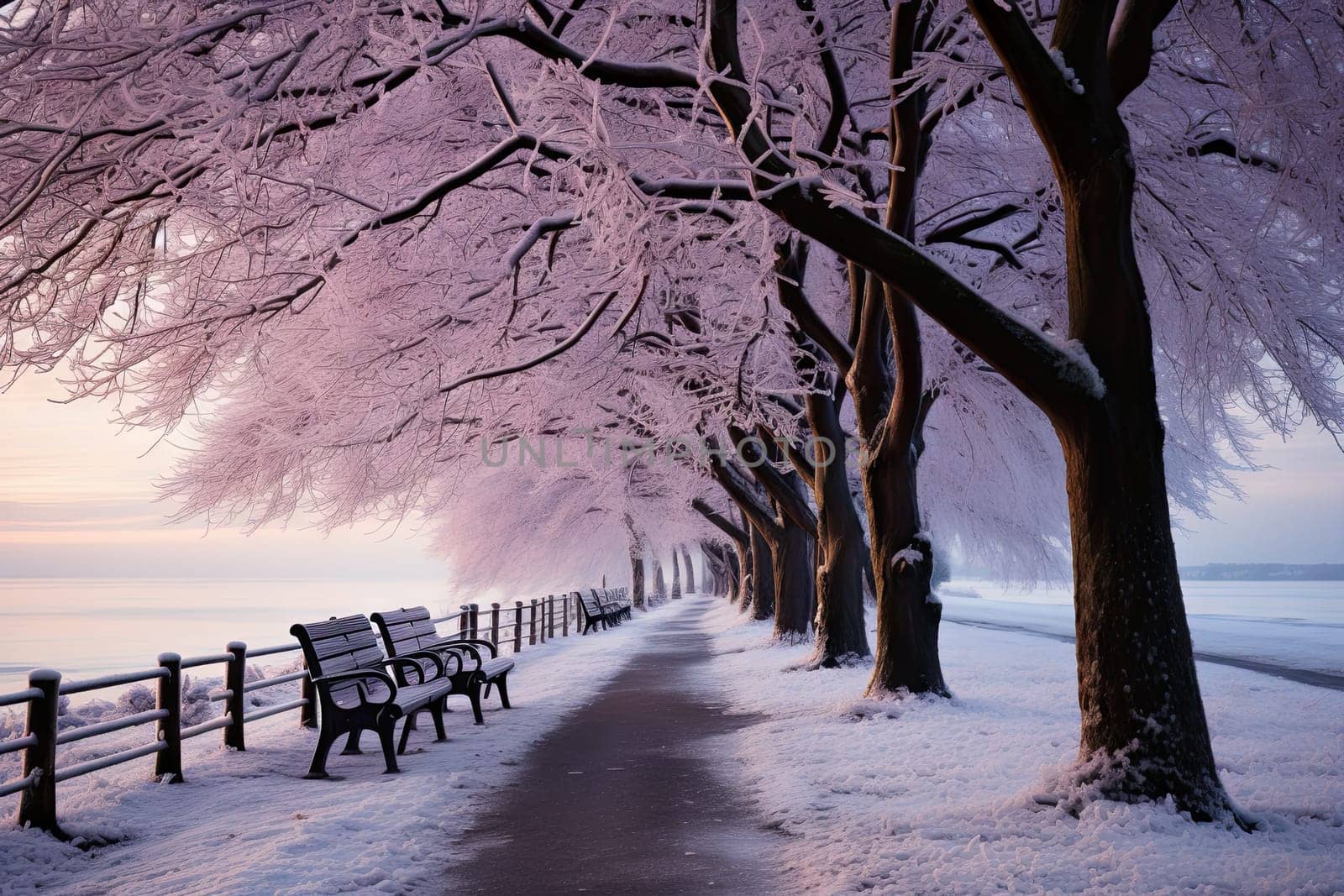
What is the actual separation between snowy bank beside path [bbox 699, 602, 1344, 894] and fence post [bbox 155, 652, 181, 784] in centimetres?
429

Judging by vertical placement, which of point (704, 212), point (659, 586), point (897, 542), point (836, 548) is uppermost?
point (704, 212)

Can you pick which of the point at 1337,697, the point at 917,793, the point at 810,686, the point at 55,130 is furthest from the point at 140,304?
the point at 1337,697

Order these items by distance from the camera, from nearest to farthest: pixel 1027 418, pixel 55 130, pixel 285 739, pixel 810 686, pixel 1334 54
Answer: pixel 55 130 → pixel 1334 54 → pixel 285 739 → pixel 810 686 → pixel 1027 418

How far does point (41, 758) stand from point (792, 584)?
14.8 metres

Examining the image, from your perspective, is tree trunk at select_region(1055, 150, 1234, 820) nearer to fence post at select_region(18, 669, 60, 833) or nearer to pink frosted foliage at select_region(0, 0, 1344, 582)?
pink frosted foliage at select_region(0, 0, 1344, 582)

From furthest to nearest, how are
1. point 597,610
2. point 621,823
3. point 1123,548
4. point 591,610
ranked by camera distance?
1. point 597,610
2. point 591,610
3. point 621,823
4. point 1123,548

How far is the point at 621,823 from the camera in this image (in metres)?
6.09

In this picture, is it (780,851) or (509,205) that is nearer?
(780,851)

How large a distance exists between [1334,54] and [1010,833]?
6.03 meters

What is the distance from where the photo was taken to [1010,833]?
533cm

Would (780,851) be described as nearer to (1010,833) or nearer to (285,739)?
(1010,833)

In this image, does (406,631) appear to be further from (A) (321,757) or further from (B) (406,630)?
(A) (321,757)

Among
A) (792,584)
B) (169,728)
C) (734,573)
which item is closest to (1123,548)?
(169,728)

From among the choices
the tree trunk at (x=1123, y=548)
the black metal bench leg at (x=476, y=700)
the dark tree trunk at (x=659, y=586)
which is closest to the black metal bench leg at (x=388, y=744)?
the black metal bench leg at (x=476, y=700)
